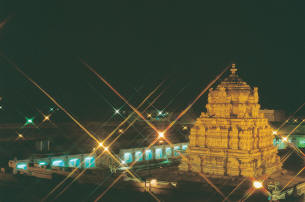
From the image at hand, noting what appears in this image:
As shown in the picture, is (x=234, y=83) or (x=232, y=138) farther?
(x=234, y=83)

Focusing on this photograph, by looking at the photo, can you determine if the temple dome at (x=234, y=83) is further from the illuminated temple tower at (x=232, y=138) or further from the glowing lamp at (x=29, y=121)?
the glowing lamp at (x=29, y=121)

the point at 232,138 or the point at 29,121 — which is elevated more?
the point at 29,121

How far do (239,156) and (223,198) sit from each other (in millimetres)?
6716

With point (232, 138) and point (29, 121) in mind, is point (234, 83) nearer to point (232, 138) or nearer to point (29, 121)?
point (232, 138)

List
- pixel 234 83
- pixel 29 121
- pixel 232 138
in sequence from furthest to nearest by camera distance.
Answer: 1. pixel 29 121
2. pixel 234 83
3. pixel 232 138

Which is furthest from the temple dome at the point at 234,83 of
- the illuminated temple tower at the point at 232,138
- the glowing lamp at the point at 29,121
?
the glowing lamp at the point at 29,121

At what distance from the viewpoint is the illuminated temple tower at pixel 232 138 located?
29.2m

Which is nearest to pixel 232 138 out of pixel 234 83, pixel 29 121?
pixel 234 83

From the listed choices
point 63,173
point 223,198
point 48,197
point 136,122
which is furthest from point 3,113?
point 223,198

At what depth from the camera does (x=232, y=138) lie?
2958cm

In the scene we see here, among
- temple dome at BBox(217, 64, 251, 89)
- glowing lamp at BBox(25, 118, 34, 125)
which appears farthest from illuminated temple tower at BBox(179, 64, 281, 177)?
glowing lamp at BBox(25, 118, 34, 125)

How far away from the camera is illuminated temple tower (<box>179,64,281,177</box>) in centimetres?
2922

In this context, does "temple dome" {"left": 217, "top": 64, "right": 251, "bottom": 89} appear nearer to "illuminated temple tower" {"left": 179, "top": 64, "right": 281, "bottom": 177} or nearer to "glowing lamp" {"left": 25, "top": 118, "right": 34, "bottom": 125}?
"illuminated temple tower" {"left": 179, "top": 64, "right": 281, "bottom": 177}

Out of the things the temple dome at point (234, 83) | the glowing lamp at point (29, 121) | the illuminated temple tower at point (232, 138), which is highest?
the glowing lamp at point (29, 121)
